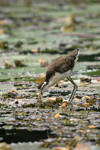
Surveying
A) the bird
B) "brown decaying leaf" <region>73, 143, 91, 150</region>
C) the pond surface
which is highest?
the bird

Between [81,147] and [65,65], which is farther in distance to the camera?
[65,65]

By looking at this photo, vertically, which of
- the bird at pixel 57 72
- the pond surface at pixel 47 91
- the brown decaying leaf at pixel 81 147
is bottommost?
the pond surface at pixel 47 91

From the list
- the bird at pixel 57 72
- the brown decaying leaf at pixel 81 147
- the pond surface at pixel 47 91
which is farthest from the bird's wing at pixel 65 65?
the brown decaying leaf at pixel 81 147

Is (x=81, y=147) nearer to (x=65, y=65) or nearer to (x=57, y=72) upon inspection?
(x=57, y=72)

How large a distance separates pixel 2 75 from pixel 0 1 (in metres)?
21.1

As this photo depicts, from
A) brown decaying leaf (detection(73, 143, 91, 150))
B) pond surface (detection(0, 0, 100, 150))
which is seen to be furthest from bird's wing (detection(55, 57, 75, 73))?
brown decaying leaf (detection(73, 143, 91, 150))

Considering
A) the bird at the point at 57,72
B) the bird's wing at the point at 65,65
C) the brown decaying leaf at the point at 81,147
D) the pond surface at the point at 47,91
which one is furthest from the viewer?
the bird's wing at the point at 65,65

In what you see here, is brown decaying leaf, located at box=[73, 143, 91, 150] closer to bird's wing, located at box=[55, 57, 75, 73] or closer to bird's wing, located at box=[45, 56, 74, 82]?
bird's wing, located at box=[45, 56, 74, 82]

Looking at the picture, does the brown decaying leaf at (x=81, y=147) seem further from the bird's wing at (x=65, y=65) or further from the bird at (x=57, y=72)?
the bird's wing at (x=65, y=65)

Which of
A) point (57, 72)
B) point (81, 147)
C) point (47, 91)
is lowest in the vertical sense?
point (47, 91)

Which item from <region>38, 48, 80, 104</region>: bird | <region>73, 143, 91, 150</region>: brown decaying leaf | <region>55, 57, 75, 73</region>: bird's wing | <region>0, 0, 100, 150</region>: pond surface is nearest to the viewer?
<region>73, 143, 91, 150</region>: brown decaying leaf

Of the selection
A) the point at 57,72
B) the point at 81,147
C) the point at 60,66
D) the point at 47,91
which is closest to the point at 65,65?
the point at 60,66

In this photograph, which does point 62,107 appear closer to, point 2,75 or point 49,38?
point 2,75

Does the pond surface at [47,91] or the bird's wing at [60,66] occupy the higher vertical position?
the bird's wing at [60,66]
